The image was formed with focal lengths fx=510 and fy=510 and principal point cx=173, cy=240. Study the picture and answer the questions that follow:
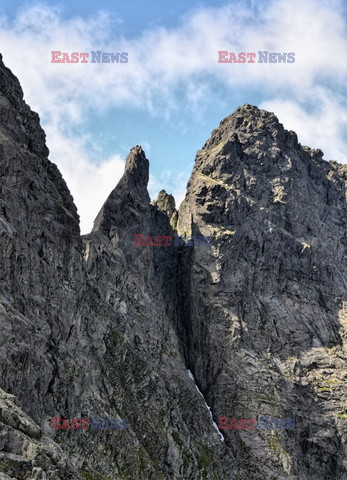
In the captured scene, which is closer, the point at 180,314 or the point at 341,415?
the point at 341,415

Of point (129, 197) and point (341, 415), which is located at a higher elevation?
point (129, 197)

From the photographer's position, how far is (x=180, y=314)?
13975cm

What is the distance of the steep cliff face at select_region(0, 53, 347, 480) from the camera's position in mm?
78625

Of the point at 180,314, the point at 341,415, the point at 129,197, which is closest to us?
the point at 341,415

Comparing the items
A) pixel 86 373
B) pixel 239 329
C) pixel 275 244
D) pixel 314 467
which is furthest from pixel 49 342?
pixel 275 244

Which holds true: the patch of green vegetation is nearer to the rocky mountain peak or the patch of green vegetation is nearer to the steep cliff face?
the steep cliff face

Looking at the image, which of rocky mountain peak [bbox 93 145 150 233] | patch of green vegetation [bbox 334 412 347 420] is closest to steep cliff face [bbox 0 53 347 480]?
patch of green vegetation [bbox 334 412 347 420]

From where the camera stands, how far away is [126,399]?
9938cm

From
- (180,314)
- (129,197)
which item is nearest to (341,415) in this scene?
(180,314)

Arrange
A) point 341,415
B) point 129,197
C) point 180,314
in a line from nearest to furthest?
point 341,415
point 180,314
point 129,197

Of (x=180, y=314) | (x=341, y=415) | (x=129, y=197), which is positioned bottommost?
(x=341, y=415)

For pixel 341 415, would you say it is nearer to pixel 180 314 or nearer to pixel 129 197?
pixel 180 314

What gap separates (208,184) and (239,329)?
48361 millimetres

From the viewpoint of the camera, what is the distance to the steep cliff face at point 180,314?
78.6 m
